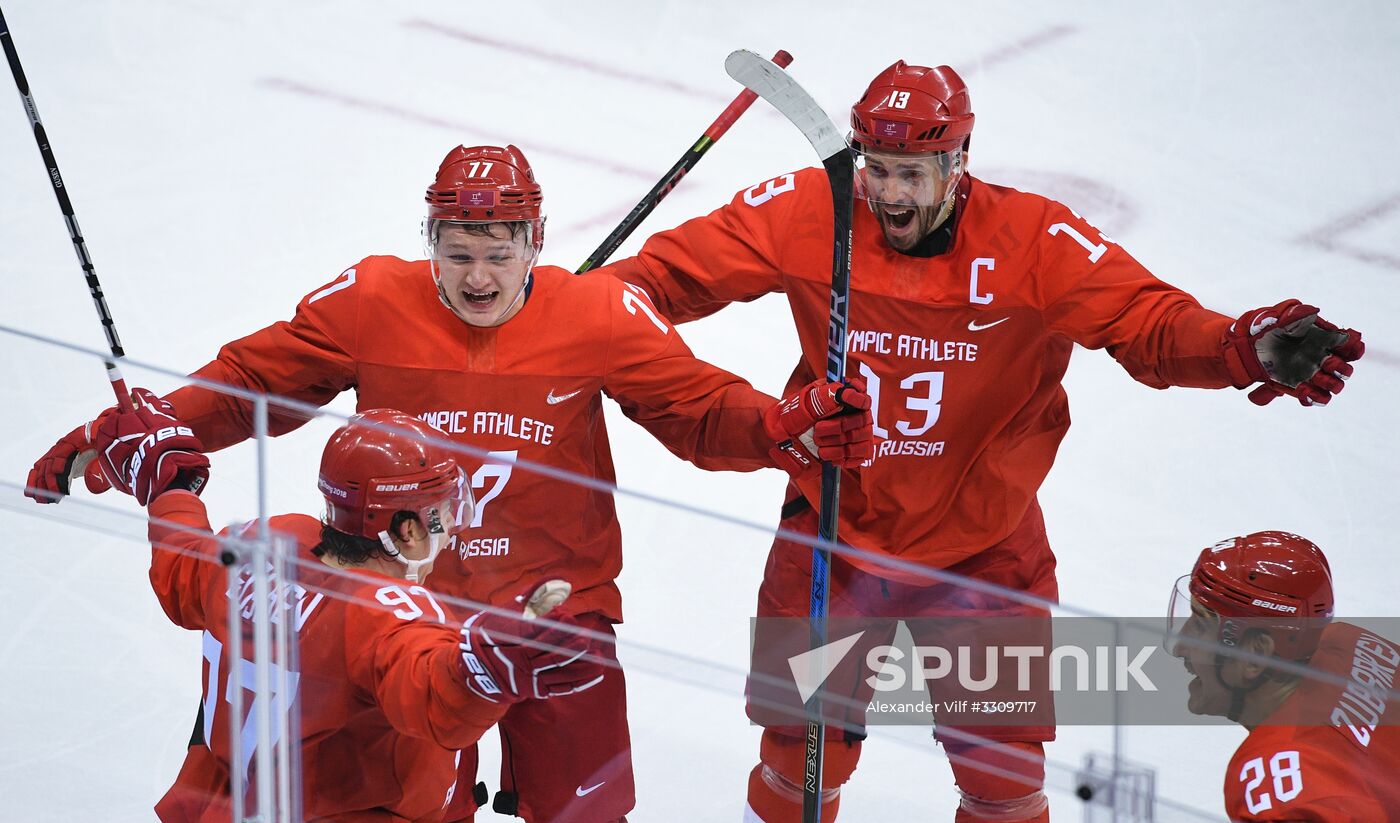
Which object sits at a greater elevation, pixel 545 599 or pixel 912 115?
pixel 912 115

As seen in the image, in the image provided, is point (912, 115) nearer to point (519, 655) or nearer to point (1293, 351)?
point (1293, 351)

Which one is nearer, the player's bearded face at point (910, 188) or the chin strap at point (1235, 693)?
the chin strap at point (1235, 693)

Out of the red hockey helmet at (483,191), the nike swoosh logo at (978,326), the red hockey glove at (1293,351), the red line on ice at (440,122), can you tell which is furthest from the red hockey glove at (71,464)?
the red line on ice at (440,122)

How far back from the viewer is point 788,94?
8.71 feet

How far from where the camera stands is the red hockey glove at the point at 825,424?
2.59 meters

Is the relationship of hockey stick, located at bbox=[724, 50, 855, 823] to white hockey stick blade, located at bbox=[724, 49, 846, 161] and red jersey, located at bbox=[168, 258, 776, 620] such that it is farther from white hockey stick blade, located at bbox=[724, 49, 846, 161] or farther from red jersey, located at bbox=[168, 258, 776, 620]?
red jersey, located at bbox=[168, 258, 776, 620]

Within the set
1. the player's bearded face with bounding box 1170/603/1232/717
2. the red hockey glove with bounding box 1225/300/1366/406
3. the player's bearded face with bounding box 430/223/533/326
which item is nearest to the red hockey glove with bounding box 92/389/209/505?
the player's bearded face with bounding box 430/223/533/326

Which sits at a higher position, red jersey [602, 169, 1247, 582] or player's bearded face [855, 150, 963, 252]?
player's bearded face [855, 150, 963, 252]

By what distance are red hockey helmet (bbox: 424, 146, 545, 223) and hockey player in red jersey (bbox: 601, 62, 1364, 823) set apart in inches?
12.8

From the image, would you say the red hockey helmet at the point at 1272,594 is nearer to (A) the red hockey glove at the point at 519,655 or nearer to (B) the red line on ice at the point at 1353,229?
(A) the red hockey glove at the point at 519,655

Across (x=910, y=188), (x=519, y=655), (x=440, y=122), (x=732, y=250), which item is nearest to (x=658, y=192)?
(x=732, y=250)

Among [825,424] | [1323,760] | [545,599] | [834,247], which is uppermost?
[834,247]

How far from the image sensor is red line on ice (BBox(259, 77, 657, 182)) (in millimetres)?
5648

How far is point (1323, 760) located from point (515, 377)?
126 cm
